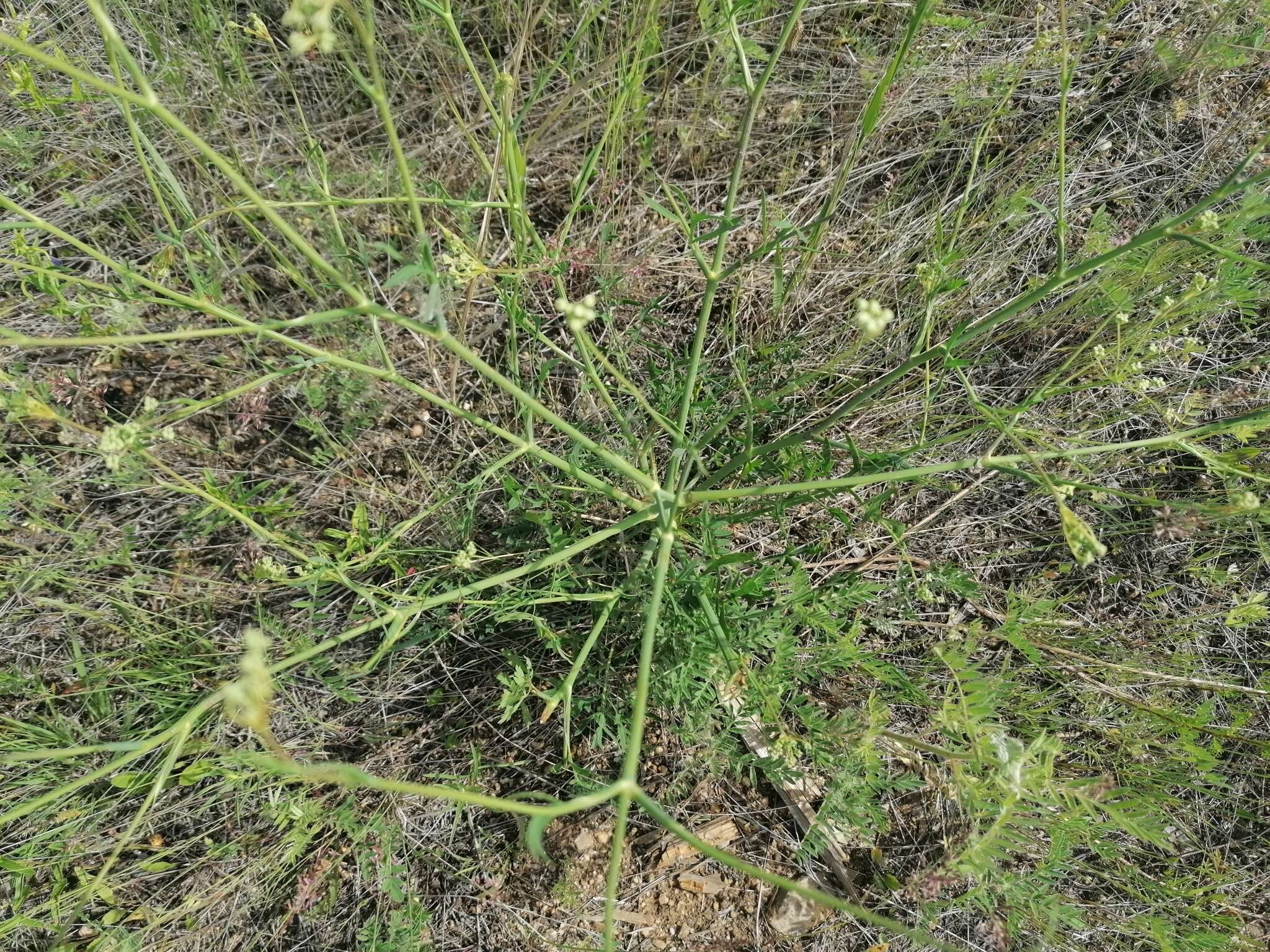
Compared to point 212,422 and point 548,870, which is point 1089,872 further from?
point 212,422

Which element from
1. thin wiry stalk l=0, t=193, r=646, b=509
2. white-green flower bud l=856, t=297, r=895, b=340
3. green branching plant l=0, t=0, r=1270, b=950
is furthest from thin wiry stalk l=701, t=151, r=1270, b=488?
thin wiry stalk l=0, t=193, r=646, b=509

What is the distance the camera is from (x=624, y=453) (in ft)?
9.39

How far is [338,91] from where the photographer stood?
3551 mm

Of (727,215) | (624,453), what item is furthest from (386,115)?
(624,453)

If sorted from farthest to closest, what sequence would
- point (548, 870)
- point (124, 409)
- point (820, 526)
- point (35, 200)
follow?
point (35, 200) < point (124, 409) < point (820, 526) < point (548, 870)

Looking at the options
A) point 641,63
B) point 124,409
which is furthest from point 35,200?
point 641,63

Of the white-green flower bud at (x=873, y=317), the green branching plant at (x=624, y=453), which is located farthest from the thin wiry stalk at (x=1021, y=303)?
the white-green flower bud at (x=873, y=317)

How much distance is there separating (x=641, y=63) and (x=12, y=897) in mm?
3822

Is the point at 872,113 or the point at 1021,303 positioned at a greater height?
the point at 872,113

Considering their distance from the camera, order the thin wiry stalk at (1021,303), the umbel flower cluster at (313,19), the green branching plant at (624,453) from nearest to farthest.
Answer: the umbel flower cluster at (313,19) < the green branching plant at (624,453) < the thin wiry stalk at (1021,303)

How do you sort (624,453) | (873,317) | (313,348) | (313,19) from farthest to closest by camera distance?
(624,453) → (313,348) → (873,317) → (313,19)

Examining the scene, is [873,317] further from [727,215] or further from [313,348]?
[313,348]

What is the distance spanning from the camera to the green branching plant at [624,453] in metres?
1.42

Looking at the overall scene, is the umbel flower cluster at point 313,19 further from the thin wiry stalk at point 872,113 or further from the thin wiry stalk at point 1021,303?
the thin wiry stalk at point 1021,303
